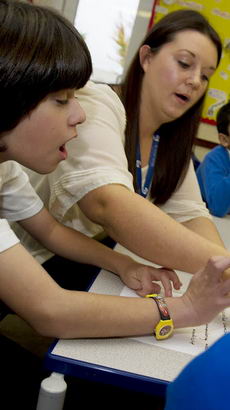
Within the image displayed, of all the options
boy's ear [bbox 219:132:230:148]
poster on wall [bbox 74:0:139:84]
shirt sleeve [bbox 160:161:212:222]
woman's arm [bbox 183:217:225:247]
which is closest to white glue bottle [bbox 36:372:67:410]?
woman's arm [bbox 183:217:225:247]

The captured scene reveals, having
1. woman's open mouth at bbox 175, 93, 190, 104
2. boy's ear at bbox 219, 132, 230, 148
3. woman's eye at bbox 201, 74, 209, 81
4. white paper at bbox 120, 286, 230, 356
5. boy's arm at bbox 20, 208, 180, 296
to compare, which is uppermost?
woman's eye at bbox 201, 74, 209, 81

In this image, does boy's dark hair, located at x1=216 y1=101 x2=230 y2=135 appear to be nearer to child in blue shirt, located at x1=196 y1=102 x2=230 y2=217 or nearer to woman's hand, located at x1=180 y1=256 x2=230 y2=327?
child in blue shirt, located at x1=196 y1=102 x2=230 y2=217

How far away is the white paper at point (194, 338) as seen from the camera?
2.72 ft

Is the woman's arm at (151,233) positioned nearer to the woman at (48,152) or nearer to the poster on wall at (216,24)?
the woman at (48,152)

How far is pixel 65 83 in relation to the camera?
0.87 meters

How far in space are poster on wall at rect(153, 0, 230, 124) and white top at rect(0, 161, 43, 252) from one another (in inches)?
91.6

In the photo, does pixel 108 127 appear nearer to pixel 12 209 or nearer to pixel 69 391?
pixel 12 209

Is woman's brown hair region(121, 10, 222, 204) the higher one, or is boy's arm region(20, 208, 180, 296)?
woman's brown hair region(121, 10, 222, 204)

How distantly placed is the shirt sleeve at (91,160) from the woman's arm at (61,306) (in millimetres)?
Answer: 309

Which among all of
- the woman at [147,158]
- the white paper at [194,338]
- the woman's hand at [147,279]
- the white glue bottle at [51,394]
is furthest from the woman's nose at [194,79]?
the white glue bottle at [51,394]

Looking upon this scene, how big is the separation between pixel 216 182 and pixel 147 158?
0.85 meters

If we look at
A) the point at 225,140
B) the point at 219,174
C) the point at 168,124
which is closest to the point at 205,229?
the point at 168,124

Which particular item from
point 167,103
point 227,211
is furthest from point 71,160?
point 227,211

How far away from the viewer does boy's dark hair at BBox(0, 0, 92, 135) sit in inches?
31.5
